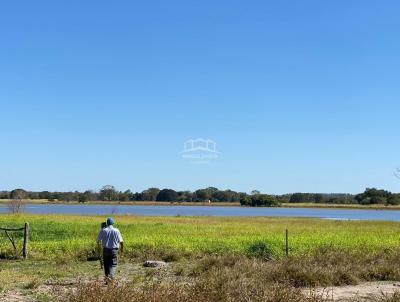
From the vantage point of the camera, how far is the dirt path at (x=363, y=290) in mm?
13102

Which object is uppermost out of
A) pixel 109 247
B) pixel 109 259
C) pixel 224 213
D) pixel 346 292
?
pixel 224 213

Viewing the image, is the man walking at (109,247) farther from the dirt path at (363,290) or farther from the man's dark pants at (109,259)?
the dirt path at (363,290)

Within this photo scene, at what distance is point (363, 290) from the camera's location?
1445cm

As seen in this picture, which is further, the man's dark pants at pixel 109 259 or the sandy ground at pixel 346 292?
the man's dark pants at pixel 109 259

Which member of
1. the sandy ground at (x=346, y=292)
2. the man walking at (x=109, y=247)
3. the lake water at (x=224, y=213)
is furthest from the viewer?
the lake water at (x=224, y=213)

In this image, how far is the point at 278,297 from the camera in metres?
7.96

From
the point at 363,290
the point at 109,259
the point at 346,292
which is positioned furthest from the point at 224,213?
the point at 346,292

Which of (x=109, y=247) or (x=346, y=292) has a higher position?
(x=109, y=247)

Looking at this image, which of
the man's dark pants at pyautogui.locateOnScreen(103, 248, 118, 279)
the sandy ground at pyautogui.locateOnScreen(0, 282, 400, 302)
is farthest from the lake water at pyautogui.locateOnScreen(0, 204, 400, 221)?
the man's dark pants at pyautogui.locateOnScreen(103, 248, 118, 279)

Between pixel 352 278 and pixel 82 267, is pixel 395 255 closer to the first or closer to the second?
pixel 352 278

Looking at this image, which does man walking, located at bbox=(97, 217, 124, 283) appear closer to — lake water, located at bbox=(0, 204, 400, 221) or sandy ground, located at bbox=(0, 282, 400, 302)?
sandy ground, located at bbox=(0, 282, 400, 302)

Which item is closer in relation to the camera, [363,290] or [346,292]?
[346,292]

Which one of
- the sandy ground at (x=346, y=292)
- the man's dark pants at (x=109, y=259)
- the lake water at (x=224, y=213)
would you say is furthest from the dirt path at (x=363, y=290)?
the lake water at (x=224, y=213)

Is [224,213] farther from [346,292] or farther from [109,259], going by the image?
[346,292]
